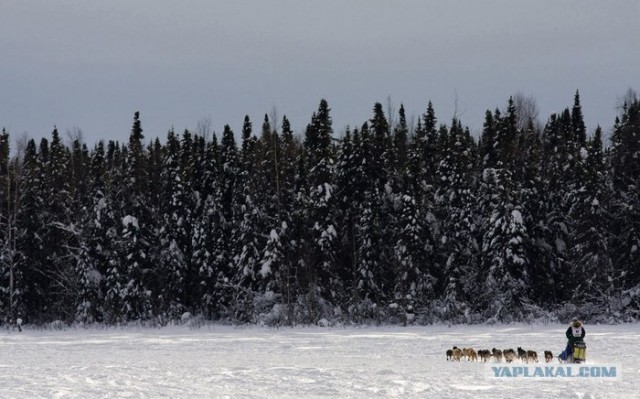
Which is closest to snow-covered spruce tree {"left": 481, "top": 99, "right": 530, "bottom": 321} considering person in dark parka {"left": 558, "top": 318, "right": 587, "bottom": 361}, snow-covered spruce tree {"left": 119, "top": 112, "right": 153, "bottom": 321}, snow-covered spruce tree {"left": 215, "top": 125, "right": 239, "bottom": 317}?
snow-covered spruce tree {"left": 215, "top": 125, "right": 239, "bottom": 317}

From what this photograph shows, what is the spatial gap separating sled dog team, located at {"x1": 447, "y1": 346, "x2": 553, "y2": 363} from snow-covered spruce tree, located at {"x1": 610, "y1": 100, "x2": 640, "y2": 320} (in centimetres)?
2233

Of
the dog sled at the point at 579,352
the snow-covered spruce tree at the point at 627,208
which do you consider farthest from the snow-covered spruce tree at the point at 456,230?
the dog sled at the point at 579,352

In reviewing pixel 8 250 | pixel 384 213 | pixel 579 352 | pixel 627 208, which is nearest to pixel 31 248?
pixel 8 250

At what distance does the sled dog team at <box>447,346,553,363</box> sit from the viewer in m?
18.8

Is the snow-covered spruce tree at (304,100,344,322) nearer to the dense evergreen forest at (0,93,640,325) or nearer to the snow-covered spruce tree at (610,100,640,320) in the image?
the dense evergreen forest at (0,93,640,325)

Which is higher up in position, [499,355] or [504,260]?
[504,260]

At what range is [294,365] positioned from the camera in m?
20.5

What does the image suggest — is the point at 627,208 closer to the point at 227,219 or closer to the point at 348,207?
the point at 348,207

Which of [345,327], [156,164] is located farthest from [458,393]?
[156,164]

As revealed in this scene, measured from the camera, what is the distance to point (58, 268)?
158 feet

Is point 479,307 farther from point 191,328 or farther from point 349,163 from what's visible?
point 191,328

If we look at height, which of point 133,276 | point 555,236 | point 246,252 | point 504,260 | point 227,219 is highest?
point 227,219

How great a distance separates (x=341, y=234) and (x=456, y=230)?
293 inches

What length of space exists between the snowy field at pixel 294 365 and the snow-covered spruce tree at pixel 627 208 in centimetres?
547
